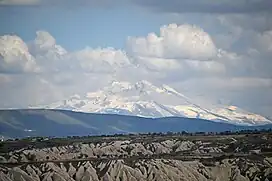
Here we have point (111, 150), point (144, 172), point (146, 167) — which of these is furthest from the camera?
point (111, 150)

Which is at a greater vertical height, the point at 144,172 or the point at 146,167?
the point at 146,167

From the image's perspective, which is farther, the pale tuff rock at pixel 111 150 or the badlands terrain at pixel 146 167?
the pale tuff rock at pixel 111 150

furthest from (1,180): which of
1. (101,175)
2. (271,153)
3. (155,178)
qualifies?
(271,153)

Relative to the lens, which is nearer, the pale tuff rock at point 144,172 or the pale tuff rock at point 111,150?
the pale tuff rock at point 144,172

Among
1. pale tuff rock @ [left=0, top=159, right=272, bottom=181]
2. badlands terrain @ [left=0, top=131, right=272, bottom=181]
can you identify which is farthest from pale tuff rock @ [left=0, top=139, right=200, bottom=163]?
pale tuff rock @ [left=0, top=159, right=272, bottom=181]

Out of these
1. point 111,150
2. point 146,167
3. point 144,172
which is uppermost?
point 111,150

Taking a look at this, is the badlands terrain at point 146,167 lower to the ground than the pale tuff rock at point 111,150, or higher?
lower

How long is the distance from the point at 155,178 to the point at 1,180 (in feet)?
102

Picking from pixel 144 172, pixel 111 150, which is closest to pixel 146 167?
pixel 144 172

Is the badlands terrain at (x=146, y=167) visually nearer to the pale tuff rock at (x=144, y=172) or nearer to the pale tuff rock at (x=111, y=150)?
the pale tuff rock at (x=144, y=172)

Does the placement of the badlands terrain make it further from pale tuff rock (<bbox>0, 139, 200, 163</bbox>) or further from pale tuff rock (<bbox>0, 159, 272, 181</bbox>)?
pale tuff rock (<bbox>0, 139, 200, 163</bbox>)

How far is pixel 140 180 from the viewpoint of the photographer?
142000 millimetres

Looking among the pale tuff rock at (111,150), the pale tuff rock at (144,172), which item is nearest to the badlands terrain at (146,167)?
the pale tuff rock at (144,172)

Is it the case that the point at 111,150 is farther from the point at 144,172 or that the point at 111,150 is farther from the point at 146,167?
the point at 144,172
